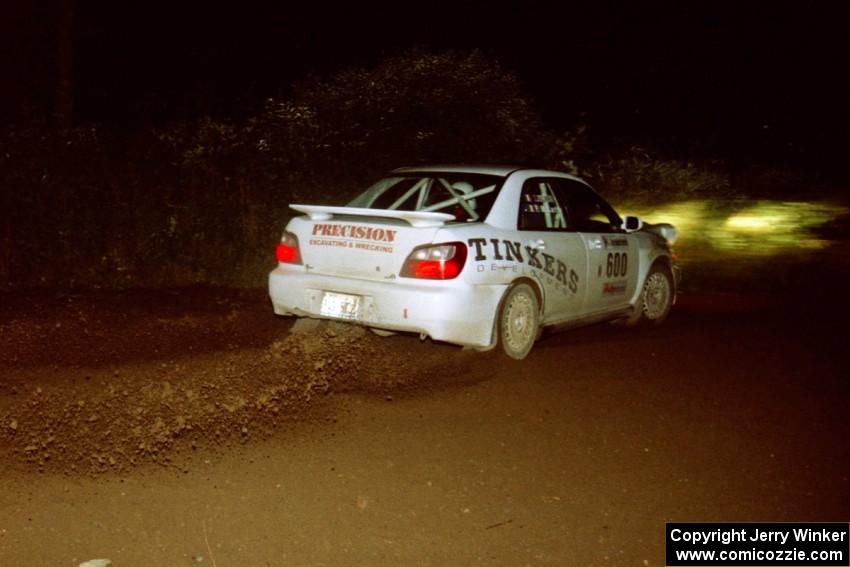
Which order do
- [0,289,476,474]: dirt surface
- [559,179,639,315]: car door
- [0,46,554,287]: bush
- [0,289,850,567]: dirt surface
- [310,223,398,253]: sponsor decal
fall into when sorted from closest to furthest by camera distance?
[0,289,850,567]: dirt surface
[0,289,476,474]: dirt surface
[310,223,398,253]: sponsor decal
[559,179,639,315]: car door
[0,46,554,287]: bush

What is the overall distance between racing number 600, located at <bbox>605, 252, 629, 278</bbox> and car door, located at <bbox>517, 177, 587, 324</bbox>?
1.57 ft

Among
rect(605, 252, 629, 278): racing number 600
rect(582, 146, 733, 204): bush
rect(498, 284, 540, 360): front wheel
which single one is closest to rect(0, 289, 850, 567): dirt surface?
rect(498, 284, 540, 360): front wheel

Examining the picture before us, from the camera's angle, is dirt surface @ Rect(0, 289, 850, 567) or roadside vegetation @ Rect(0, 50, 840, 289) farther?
roadside vegetation @ Rect(0, 50, 840, 289)

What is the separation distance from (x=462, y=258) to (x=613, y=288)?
231cm

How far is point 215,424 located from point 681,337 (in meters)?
4.86

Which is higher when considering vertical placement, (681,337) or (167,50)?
(167,50)

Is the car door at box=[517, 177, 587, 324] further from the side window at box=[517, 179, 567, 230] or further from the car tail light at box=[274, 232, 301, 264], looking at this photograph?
the car tail light at box=[274, 232, 301, 264]

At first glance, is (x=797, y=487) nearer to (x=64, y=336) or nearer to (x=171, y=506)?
(x=171, y=506)

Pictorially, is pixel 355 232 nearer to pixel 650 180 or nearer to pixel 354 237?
pixel 354 237

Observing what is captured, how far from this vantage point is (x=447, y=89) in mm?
14320

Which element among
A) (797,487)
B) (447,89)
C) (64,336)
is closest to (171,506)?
(797,487)

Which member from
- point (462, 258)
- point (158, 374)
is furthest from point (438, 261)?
point (158, 374)

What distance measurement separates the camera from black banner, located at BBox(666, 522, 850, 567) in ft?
14.7

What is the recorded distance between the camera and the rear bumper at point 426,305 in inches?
274
